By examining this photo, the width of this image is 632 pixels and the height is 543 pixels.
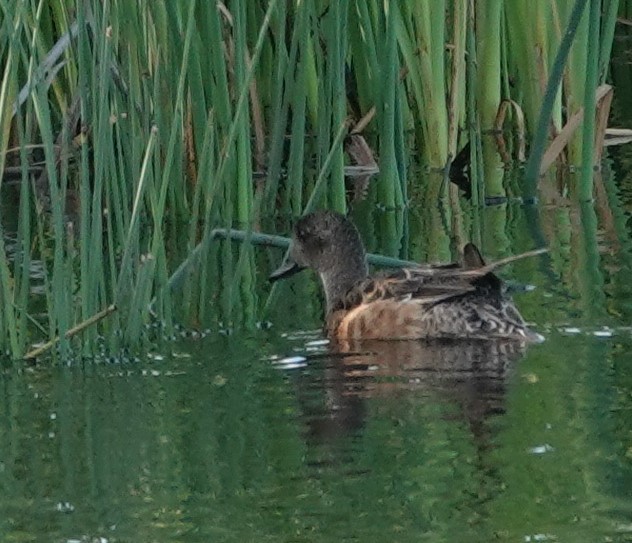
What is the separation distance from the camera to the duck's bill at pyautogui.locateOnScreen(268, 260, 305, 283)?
786cm

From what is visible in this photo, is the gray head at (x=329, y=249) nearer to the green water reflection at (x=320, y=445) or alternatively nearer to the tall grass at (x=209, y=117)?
the tall grass at (x=209, y=117)

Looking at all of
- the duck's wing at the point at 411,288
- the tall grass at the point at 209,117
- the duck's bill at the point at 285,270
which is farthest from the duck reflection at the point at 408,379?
the duck's bill at the point at 285,270

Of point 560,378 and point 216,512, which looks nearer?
point 216,512

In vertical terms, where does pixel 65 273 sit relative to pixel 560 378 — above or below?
above

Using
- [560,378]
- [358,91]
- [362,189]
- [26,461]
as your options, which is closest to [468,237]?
[362,189]

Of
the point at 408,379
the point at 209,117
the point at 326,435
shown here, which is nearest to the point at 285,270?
the point at 209,117

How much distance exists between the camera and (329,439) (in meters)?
5.54

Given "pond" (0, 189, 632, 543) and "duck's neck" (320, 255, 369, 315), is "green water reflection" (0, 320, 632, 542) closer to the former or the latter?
"pond" (0, 189, 632, 543)

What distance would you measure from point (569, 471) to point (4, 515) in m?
1.46

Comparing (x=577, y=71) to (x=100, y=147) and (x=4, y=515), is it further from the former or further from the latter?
(x=4, y=515)

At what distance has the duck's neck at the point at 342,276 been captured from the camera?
25.8 feet

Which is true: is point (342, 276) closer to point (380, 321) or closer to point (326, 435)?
point (380, 321)

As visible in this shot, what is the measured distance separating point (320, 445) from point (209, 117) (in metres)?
1.51

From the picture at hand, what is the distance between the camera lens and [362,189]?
404 inches
